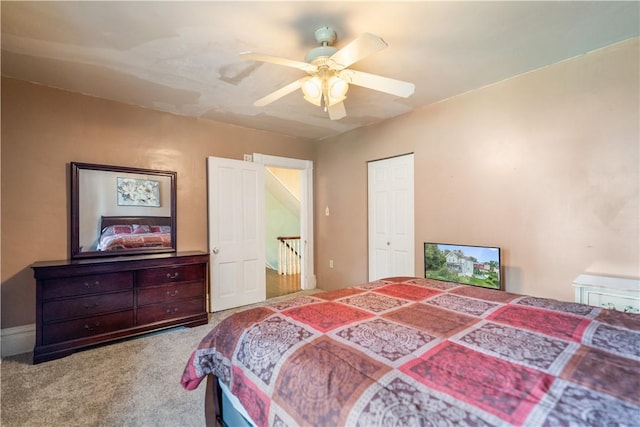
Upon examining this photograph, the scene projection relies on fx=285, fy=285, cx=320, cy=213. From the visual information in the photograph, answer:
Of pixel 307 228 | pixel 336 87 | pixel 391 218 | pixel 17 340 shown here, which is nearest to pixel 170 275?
pixel 17 340

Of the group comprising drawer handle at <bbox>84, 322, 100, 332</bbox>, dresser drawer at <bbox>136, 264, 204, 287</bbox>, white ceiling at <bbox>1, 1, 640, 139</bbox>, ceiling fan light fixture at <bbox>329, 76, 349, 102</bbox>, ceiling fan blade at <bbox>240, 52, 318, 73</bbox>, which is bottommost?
drawer handle at <bbox>84, 322, 100, 332</bbox>

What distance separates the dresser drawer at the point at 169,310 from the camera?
116 inches

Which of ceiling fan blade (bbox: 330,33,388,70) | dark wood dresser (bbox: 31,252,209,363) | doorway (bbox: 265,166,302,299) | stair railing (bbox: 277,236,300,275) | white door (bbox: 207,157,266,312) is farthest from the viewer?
stair railing (bbox: 277,236,300,275)

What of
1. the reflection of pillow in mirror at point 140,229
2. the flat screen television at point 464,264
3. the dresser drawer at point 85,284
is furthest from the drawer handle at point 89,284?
the flat screen television at point 464,264

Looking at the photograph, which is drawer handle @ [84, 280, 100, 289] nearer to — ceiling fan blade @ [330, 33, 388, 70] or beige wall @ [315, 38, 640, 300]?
A: ceiling fan blade @ [330, 33, 388, 70]

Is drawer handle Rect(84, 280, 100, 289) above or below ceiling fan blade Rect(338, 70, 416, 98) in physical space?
below

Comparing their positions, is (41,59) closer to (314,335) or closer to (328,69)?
(328,69)

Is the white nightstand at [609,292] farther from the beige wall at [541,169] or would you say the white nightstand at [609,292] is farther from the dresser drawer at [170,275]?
the dresser drawer at [170,275]

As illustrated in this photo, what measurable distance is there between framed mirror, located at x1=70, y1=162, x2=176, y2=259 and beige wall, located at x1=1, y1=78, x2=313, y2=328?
97 millimetres

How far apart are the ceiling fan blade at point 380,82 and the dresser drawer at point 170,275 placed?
2588 millimetres

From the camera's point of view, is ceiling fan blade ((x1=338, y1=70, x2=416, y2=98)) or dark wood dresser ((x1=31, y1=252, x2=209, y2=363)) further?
dark wood dresser ((x1=31, y1=252, x2=209, y2=363))

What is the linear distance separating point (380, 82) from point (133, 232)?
3.07 meters

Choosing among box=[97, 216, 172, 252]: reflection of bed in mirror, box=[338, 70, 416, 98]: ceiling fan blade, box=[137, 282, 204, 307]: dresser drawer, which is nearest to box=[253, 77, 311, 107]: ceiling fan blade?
box=[338, 70, 416, 98]: ceiling fan blade

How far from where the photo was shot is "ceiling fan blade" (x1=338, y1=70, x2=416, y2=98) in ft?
6.02
